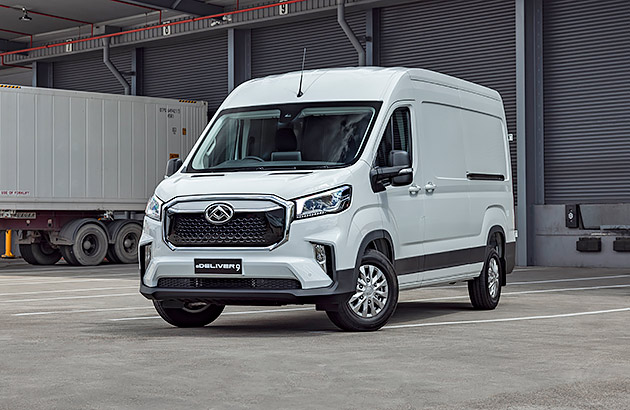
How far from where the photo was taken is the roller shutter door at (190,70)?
28.8 meters

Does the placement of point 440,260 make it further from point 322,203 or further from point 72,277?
point 72,277

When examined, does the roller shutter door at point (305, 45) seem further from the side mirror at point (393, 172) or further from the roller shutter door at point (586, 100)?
the side mirror at point (393, 172)

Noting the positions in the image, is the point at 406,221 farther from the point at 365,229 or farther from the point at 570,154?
the point at 570,154

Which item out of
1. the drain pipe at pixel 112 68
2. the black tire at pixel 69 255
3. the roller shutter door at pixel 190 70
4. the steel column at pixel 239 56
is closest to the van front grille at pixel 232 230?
the black tire at pixel 69 255

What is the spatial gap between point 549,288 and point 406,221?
Result: 6061 millimetres

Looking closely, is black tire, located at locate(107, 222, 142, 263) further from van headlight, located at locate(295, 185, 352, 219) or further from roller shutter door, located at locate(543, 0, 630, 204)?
van headlight, located at locate(295, 185, 352, 219)

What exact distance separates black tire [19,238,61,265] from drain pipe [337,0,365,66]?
849 centimetres

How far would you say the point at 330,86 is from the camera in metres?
10.2

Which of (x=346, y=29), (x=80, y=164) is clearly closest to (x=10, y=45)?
(x=80, y=164)

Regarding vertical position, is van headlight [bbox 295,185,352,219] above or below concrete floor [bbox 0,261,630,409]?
above

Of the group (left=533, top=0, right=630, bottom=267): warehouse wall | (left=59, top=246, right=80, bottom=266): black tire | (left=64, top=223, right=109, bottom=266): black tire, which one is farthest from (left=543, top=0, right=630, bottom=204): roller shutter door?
(left=59, top=246, right=80, bottom=266): black tire

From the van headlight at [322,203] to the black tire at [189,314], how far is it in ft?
5.55

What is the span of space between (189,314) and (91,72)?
77.9 ft

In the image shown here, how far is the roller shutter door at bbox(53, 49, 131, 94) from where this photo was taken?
104 ft
